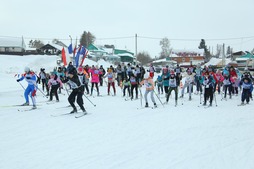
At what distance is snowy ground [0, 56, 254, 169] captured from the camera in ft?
16.7

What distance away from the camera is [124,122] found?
8656 millimetres

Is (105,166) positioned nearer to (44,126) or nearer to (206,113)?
(44,126)

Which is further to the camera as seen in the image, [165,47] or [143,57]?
[165,47]

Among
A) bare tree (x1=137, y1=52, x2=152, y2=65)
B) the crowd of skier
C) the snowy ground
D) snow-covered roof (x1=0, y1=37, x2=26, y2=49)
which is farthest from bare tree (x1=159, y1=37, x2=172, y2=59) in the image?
the snowy ground

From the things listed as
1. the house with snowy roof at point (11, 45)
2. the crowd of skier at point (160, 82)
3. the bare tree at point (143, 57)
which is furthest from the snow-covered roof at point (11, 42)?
the crowd of skier at point (160, 82)

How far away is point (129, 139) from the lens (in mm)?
6637

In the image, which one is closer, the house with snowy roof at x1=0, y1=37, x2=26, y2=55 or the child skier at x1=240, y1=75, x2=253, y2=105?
the child skier at x1=240, y1=75, x2=253, y2=105

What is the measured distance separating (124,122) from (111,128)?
3.03ft

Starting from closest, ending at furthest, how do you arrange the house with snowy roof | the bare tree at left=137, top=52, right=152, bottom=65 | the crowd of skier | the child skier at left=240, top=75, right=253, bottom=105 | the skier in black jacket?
the skier in black jacket, the crowd of skier, the child skier at left=240, top=75, right=253, bottom=105, the house with snowy roof, the bare tree at left=137, top=52, right=152, bottom=65

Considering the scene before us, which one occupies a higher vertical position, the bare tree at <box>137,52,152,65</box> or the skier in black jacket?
the bare tree at <box>137,52,152,65</box>

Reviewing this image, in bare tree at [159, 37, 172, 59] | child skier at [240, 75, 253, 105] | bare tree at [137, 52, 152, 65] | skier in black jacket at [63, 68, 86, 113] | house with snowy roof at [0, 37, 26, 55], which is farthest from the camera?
bare tree at [159, 37, 172, 59]

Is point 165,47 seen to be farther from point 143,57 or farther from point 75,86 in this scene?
point 75,86

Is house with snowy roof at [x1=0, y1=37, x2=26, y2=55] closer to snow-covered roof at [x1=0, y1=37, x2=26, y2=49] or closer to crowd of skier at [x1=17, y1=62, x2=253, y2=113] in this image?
snow-covered roof at [x1=0, y1=37, x2=26, y2=49]

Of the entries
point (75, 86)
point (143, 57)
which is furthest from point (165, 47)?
point (75, 86)
